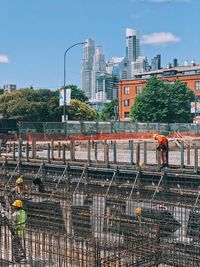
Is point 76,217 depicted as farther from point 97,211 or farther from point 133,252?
point 133,252

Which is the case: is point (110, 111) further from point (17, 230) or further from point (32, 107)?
point (17, 230)

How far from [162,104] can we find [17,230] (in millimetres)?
63260

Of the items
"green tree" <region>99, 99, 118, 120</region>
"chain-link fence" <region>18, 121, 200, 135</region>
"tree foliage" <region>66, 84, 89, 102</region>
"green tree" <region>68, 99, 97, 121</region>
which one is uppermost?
"tree foliage" <region>66, 84, 89, 102</region>

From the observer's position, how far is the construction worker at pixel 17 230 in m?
8.38

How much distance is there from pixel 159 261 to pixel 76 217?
292 cm

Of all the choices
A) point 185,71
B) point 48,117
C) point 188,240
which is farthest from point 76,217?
point 185,71

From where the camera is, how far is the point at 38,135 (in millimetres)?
39188

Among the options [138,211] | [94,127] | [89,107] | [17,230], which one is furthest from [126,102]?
[17,230]

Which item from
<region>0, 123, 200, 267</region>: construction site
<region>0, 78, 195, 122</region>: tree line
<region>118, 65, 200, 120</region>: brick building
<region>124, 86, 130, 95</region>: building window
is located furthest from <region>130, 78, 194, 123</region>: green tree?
<region>0, 123, 200, 267</region>: construction site

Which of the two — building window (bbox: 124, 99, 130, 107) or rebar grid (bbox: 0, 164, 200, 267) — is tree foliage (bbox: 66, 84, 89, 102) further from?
rebar grid (bbox: 0, 164, 200, 267)

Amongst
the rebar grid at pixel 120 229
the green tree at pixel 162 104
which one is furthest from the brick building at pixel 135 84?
the rebar grid at pixel 120 229

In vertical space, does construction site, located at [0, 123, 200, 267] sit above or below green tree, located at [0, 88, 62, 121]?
below

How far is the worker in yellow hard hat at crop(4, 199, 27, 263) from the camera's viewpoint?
837 cm

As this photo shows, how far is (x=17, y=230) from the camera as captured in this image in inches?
342
